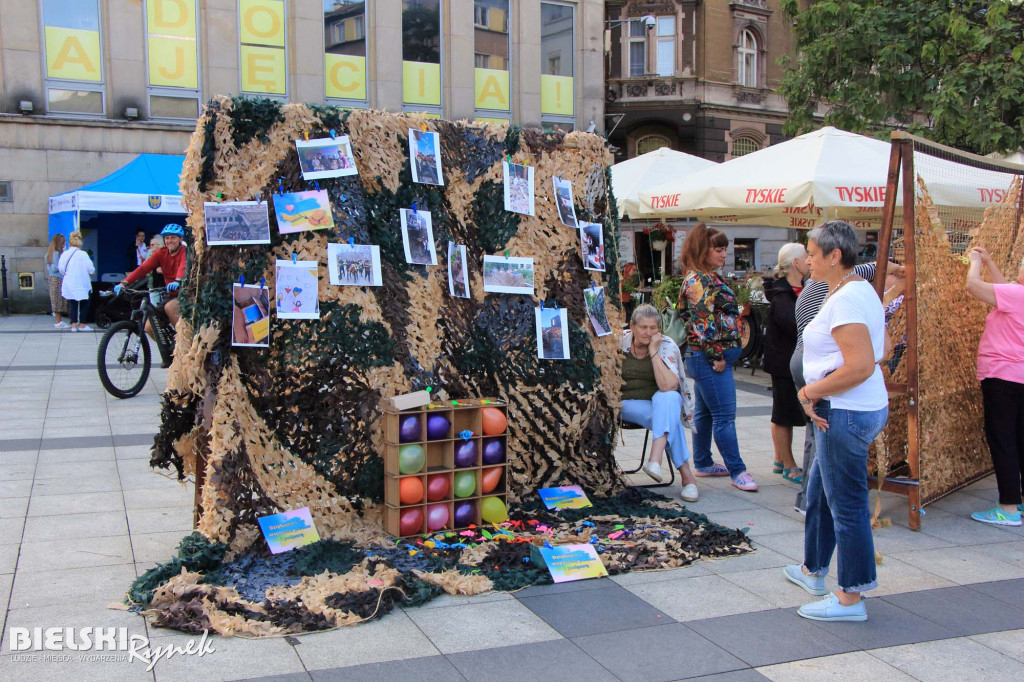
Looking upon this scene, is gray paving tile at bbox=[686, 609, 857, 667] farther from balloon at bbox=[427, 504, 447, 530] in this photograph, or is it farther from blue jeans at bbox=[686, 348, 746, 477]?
blue jeans at bbox=[686, 348, 746, 477]

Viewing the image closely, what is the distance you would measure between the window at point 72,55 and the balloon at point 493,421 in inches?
661

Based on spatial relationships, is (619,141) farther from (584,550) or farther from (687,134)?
(584,550)

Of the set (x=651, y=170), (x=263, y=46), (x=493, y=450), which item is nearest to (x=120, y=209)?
(x=263, y=46)

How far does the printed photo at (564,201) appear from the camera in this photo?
5512 millimetres

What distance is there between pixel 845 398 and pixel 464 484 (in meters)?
2.09

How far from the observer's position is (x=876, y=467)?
564cm

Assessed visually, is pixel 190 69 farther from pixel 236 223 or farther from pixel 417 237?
pixel 236 223

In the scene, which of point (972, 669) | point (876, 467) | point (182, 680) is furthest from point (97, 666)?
point (876, 467)

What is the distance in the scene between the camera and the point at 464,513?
16.0 feet

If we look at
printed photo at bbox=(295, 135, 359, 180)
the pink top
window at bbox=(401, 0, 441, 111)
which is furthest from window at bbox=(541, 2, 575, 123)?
printed photo at bbox=(295, 135, 359, 180)

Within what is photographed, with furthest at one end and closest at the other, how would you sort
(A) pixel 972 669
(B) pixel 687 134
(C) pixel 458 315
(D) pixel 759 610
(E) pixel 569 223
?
(B) pixel 687 134 → (E) pixel 569 223 → (C) pixel 458 315 → (D) pixel 759 610 → (A) pixel 972 669

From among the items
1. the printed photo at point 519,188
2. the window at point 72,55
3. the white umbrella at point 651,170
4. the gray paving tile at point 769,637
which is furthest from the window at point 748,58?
the gray paving tile at point 769,637

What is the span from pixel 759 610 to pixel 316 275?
2.70 metres

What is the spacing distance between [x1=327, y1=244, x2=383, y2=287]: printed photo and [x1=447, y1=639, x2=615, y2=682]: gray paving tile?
2089 millimetres
